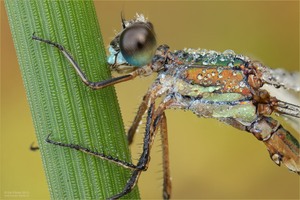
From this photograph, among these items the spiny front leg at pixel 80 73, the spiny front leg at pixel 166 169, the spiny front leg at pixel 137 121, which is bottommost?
the spiny front leg at pixel 166 169

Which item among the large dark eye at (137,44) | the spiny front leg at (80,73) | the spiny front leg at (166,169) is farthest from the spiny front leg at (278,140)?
the spiny front leg at (80,73)

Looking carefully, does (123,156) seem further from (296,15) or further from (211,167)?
(296,15)

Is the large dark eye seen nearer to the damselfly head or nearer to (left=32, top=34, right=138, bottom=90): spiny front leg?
the damselfly head

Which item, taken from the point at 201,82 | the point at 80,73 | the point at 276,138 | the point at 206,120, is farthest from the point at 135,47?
the point at 206,120

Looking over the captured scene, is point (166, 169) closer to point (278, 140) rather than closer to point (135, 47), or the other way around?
point (278, 140)

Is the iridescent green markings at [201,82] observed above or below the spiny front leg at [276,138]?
above

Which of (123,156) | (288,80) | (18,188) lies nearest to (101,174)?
(123,156)

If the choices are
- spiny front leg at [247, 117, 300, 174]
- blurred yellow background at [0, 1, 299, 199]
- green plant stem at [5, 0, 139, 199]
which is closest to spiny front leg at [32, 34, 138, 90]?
green plant stem at [5, 0, 139, 199]

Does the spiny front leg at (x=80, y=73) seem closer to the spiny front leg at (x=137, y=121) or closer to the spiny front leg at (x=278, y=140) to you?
the spiny front leg at (x=137, y=121)
